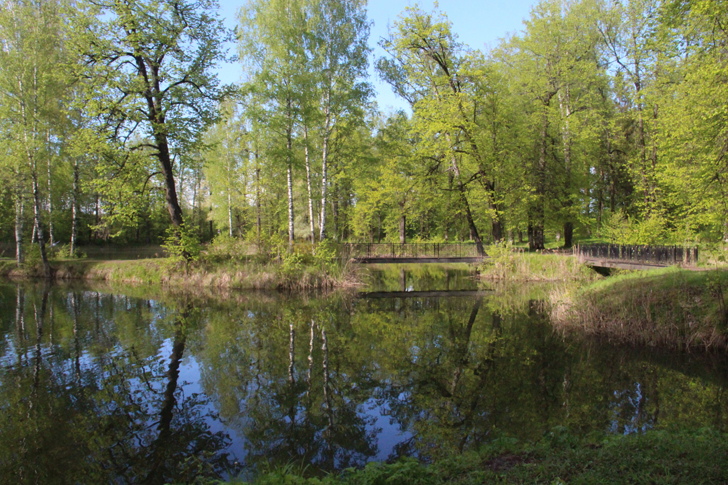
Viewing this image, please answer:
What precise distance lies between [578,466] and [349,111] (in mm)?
19946

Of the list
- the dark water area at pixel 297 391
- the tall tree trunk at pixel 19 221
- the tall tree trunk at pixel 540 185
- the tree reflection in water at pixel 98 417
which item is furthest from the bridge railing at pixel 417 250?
the tall tree trunk at pixel 19 221

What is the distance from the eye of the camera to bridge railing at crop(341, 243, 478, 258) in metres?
23.6

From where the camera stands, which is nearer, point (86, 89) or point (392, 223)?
point (86, 89)

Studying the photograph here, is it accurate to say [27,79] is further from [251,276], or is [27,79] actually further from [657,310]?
[657,310]

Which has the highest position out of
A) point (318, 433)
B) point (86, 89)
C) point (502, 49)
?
point (502, 49)

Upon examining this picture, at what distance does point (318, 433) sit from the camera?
5.67 m

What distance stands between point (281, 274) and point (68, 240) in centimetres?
3093

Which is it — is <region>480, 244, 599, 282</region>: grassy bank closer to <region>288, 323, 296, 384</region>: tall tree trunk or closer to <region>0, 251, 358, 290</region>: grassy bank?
<region>0, 251, 358, 290</region>: grassy bank

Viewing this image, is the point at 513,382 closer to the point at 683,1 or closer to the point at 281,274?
the point at 683,1

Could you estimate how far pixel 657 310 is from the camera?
9859 millimetres

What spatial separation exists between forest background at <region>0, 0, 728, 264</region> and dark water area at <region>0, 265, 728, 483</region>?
252 inches

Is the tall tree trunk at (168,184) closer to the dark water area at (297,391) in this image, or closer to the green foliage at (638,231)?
the dark water area at (297,391)

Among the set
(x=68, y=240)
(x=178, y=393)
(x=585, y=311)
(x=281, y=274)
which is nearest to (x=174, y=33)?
(x=281, y=274)

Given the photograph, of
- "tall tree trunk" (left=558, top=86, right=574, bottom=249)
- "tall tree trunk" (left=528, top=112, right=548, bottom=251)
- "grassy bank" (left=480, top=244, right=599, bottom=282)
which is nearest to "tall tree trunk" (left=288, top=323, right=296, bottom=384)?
"grassy bank" (left=480, top=244, right=599, bottom=282)
